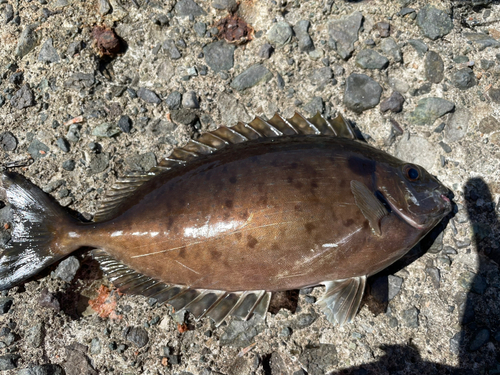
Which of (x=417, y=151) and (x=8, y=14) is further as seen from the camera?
(x=8, y=14)

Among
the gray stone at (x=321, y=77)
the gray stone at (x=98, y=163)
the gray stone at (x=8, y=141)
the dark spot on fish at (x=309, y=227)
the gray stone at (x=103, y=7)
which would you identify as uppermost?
the gray stone at (x=103, y=7)

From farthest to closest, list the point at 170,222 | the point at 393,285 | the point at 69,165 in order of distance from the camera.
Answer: the point at 69,165, the point at 393,285, the point at 170,222

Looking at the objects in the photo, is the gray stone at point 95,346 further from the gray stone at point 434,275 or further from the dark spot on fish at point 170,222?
the gray stone at point 434,275

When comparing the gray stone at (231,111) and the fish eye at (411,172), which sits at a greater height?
the gray stone at (231,111)

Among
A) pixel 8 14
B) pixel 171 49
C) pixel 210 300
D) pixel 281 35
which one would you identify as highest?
pixel 8 14

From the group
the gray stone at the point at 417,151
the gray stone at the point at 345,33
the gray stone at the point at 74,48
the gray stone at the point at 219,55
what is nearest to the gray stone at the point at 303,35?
the gray stone at the point at 345,33

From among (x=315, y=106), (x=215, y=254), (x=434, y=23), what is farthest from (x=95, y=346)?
(x=434, y=23)

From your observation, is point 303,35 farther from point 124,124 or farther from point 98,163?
point 98,163
